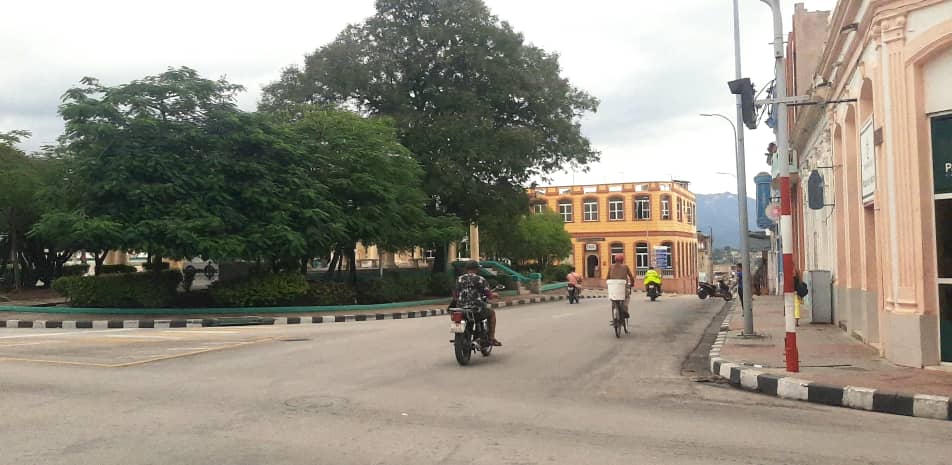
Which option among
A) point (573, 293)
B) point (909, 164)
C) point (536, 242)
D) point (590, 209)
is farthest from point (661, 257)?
point (909, 164)

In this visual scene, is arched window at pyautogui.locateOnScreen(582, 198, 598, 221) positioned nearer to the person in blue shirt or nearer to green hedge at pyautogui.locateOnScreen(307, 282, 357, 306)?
the person in blue shirt

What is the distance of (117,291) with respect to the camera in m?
22.7

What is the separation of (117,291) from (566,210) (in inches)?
2363

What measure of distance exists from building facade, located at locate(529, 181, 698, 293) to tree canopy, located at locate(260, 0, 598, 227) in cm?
3988

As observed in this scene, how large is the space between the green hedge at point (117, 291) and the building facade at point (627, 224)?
53550 millimetres

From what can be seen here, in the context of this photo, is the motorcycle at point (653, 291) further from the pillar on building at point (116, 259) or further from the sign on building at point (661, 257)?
the sign on building at point (661, 257)

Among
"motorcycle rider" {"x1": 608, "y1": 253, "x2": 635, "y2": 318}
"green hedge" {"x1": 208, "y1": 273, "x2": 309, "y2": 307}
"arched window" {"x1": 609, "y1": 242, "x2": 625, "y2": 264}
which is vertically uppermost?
"arched window" {"x1": 609, "y1": 242, "x2": 625, "y2": 264}

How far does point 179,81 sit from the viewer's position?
886 inches

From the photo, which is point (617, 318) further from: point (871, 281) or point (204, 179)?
point (204, 179)

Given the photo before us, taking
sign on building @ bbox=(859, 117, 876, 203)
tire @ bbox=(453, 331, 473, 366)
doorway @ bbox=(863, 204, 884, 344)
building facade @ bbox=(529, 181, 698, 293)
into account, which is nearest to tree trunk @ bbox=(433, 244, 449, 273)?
doorway @ bbox=(863, 204, 884, 344)

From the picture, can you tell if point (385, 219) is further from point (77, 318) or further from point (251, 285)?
point (77, 318)

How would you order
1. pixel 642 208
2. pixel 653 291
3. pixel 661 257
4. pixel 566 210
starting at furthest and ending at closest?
pixel 566 210
pixel 642 208
pixel 661 257
pixel 653 291

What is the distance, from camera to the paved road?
19.0 feet

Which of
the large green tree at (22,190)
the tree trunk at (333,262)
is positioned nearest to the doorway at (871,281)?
the tree trunk at (333,262)
